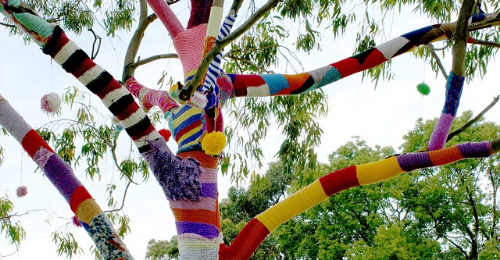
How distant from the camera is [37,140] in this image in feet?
4.98

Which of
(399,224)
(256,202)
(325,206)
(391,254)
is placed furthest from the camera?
(256,202)

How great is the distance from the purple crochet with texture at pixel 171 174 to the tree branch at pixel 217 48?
28 centimetres

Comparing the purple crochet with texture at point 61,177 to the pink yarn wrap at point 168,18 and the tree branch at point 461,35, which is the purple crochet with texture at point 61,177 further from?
the tree branch at point 461,35

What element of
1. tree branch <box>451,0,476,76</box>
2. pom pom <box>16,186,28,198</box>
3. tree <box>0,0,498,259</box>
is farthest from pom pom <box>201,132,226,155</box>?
pom pom <box>16,186,28,198</box>

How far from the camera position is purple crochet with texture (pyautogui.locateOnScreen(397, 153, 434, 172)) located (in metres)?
1.66

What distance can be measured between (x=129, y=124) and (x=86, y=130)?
220 centimetres

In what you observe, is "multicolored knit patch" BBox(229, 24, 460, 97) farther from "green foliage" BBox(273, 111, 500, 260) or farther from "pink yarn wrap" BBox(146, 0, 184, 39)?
"green foliage" BBox(273, 111, 500, 260)

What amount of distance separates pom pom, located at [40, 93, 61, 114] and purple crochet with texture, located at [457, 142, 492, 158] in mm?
1400

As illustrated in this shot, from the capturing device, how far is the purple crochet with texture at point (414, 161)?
5.46ft

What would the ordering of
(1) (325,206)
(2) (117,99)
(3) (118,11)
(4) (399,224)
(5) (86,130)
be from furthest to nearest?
(1) (325,206) < (4) (399,224) < (3) (118,11) < (5) (86,130) < (2) (117,99)

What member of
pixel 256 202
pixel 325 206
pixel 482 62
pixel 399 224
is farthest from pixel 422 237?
pixel 482 62

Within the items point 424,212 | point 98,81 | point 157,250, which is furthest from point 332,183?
point 157,250

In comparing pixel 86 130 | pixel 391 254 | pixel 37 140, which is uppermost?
pixel 391 254

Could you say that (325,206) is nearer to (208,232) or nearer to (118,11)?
(118,11)
